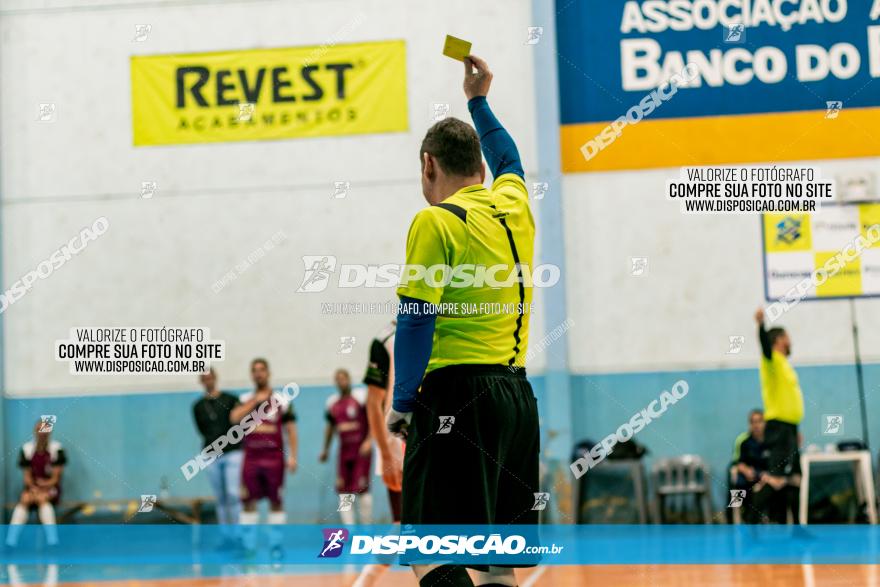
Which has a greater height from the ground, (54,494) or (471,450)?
(471,450)

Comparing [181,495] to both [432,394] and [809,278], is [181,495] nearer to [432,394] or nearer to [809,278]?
[809,278]

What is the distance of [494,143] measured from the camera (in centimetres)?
402

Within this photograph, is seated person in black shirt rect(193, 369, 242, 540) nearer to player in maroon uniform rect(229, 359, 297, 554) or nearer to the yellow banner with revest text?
player in maroon uniform rect(229, 359, 297, 554)

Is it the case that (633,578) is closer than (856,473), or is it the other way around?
(633,578)

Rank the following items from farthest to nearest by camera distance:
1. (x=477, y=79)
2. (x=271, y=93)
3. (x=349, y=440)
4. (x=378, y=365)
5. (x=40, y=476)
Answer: (x=271, y=93) < (x=349, y=440) < (x=40, y=476) < (x=378, y=365) < (x=477, y=79)

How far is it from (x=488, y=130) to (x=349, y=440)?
25.1 ft

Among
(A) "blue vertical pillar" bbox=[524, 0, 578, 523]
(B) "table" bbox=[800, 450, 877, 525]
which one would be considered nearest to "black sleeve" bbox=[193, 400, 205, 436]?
(A) "blue vertical pillar" bbox=[524, 0, 578, 523]

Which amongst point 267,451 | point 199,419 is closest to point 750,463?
point 267,451

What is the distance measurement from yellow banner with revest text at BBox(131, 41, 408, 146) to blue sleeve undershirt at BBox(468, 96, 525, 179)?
746 cm

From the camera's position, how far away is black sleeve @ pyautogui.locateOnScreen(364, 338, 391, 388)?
20.0ft

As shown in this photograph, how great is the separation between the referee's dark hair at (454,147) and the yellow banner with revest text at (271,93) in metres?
7.83

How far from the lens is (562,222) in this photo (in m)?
11.3

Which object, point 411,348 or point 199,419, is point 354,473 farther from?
point 411,348

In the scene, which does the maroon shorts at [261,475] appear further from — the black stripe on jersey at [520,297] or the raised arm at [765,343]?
the black stripe on jersey at [520,297]
